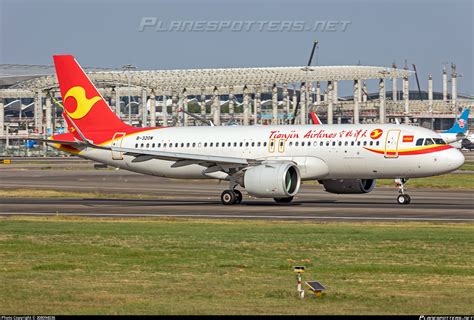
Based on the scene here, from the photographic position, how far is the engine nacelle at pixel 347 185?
162 ft

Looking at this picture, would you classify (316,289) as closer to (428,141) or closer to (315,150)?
(428,141)

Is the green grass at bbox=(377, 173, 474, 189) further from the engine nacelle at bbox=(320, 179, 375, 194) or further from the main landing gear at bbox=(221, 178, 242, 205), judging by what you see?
the main landing gear at bbox=(221, 178, 242, 205)

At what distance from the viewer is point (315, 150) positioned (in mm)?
47594

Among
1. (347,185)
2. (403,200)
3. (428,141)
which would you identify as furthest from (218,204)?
(428,141)

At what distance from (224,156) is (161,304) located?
104 feet

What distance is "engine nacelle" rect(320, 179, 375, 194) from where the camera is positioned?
49.5 metres

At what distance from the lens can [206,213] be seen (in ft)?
142

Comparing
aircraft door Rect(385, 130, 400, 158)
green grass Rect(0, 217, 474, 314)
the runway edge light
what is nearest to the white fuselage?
aircraft door Rect(385, 130, 400, 158)

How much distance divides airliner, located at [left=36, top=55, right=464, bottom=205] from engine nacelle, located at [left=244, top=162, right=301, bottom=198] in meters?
0.05

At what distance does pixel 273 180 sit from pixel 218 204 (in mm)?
5142

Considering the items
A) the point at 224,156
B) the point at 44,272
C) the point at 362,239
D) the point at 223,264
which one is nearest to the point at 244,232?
Answer: the point at 362,239

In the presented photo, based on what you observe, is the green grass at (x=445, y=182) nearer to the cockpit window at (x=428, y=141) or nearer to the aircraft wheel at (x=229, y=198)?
the cockpit window at (x=428, y=141)

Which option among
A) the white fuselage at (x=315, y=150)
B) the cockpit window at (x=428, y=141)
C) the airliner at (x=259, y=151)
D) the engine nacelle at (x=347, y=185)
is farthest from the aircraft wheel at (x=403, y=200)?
the cockpit window at (x=428, y=141)

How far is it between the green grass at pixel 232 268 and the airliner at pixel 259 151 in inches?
410
